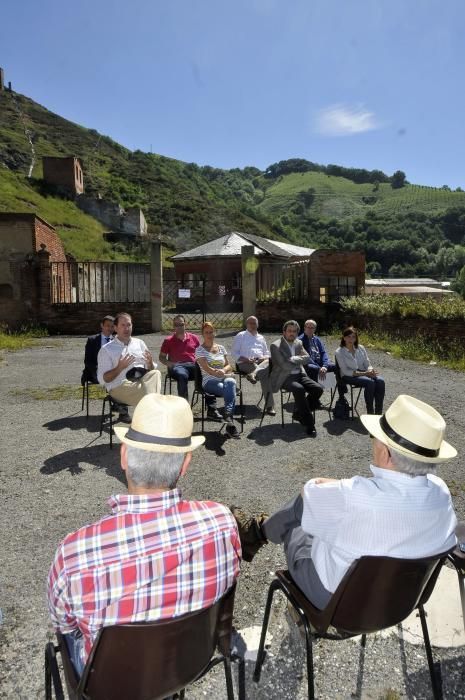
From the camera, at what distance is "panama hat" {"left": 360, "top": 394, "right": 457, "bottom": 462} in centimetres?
229

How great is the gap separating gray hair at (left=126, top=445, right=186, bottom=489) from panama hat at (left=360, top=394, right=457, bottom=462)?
1004 millimetres

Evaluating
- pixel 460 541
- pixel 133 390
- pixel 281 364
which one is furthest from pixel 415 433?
pixel 281 364

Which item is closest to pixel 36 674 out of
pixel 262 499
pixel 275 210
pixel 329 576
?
pixel 329 576

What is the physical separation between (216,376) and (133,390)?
1188mm

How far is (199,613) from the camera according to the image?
1800 millimetres

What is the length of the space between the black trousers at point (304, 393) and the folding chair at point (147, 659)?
16.5ft

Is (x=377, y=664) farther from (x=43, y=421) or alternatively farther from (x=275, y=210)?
(x=275, y=210)

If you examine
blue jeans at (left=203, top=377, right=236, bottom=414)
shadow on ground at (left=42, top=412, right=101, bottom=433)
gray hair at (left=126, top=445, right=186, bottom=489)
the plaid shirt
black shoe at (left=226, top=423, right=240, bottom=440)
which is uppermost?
gray hair at (left=126, top=445, right=186, bottom=489)

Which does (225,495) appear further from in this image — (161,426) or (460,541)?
(161,426)

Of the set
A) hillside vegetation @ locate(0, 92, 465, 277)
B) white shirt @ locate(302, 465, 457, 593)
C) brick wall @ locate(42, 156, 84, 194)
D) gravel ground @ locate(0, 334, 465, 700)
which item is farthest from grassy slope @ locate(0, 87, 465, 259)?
white shirt @ locate(302, 465, 457, 593)

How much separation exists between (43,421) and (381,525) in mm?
6386

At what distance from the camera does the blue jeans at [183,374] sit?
7.23 metres

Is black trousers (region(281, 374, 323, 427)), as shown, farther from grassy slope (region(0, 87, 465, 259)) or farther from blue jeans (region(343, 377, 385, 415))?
grassy slope (region(0, 87, 465, 259))

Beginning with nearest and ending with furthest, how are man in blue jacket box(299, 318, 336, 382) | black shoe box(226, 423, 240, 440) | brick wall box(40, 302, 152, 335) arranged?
1. black shoe box(226, 423, 240, 440)
2. man in blue jacket box(299, 318, 336, 382)
3. brick wall box(40, 302, 152, 335)
